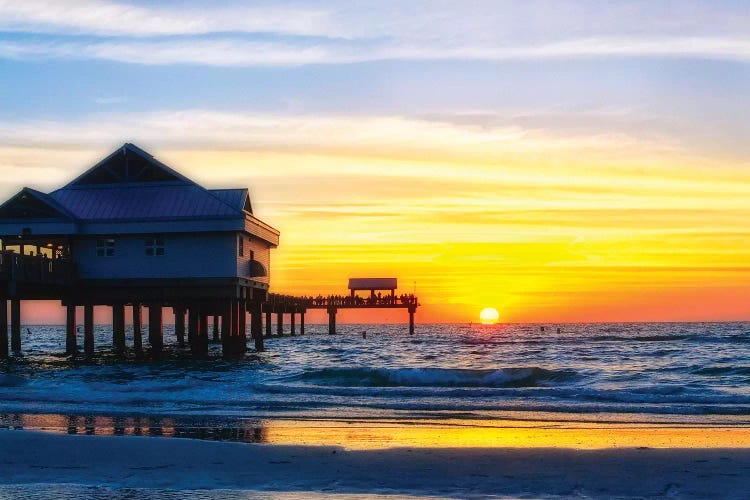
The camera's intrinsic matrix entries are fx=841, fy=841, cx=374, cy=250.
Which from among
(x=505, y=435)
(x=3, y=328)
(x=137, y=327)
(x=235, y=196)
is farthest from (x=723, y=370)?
(x=3, y=328)

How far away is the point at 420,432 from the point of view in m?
15.0

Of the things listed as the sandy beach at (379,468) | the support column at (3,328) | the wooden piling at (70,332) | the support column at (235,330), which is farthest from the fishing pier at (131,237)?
the sandy beach at (379,468)

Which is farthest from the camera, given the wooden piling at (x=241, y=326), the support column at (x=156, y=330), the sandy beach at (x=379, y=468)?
the wooden piling at (x=241, y=326)

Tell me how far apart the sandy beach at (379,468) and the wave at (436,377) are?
16530mm

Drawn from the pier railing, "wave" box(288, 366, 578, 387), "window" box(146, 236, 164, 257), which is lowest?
"wave" box(288, 366, 578, 387)

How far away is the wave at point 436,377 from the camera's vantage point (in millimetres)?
29500

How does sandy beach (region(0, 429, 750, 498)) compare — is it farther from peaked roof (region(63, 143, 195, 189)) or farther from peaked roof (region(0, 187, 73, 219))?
peaked roof (region(63, 143, 195, 189))

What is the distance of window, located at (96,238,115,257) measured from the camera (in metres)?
35.3

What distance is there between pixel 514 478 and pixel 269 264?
32209mm

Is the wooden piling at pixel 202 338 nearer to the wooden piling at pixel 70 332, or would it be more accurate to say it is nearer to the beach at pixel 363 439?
the wooden piling at pixel 70 332

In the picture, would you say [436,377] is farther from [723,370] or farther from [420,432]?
[420,432]

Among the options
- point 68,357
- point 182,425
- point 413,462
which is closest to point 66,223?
point 68,357

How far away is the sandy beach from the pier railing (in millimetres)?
19825

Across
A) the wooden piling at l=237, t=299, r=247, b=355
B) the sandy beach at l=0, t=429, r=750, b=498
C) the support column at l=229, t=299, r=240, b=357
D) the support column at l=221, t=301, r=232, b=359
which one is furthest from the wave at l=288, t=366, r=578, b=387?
the sandy beach at l=0, t=429, r=750, b=498
